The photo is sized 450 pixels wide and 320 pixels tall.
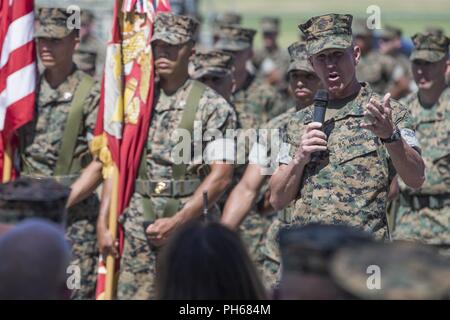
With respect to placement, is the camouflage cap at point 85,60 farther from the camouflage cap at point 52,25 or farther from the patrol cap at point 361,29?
the patrol cap at point 361,29

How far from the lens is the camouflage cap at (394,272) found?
3.47 meters

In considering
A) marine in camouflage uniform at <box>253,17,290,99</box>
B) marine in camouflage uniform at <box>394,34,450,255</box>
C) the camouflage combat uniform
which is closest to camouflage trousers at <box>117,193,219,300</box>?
marine in camouflage uniform at <box>394,34,450,255</box>

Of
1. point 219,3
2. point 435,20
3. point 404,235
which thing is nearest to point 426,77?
point 404,235

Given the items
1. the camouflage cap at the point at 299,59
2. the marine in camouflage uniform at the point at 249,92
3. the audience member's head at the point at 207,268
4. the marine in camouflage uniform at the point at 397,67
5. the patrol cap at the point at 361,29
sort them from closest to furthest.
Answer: the audience member's head at the point at 207,268
the camouflage cap at the point at 299,59
the marine in camouflage uniform at the point at 249,92
the marine in camouflage uniform at the point at 397,67
the patrol cap at the point at 361,29

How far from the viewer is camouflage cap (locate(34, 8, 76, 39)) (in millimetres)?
9367

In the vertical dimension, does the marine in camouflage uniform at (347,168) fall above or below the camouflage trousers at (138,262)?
above

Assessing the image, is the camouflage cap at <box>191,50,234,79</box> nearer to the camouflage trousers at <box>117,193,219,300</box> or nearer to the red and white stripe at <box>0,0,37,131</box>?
the red and white stripe at <box>0,0,37,131</box>

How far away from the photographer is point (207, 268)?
161 inches

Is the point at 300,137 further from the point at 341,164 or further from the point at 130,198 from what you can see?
the point at 130,198

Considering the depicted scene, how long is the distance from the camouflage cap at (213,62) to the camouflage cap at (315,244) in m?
6.50

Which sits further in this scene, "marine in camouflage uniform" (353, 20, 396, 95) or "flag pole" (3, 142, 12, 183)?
"marine in camouflage uniform" (353, 20, 396, 95)

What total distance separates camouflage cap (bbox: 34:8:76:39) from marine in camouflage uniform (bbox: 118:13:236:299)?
1126 mm

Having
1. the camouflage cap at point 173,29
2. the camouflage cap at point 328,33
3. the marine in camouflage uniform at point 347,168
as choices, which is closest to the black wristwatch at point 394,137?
the marine in camouflage uniform at point 347,168

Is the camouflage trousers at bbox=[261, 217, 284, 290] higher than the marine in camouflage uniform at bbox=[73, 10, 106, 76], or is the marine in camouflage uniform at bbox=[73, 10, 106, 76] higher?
the marine in camouflage uniform at bbox=[73, 10, 106, 76]
